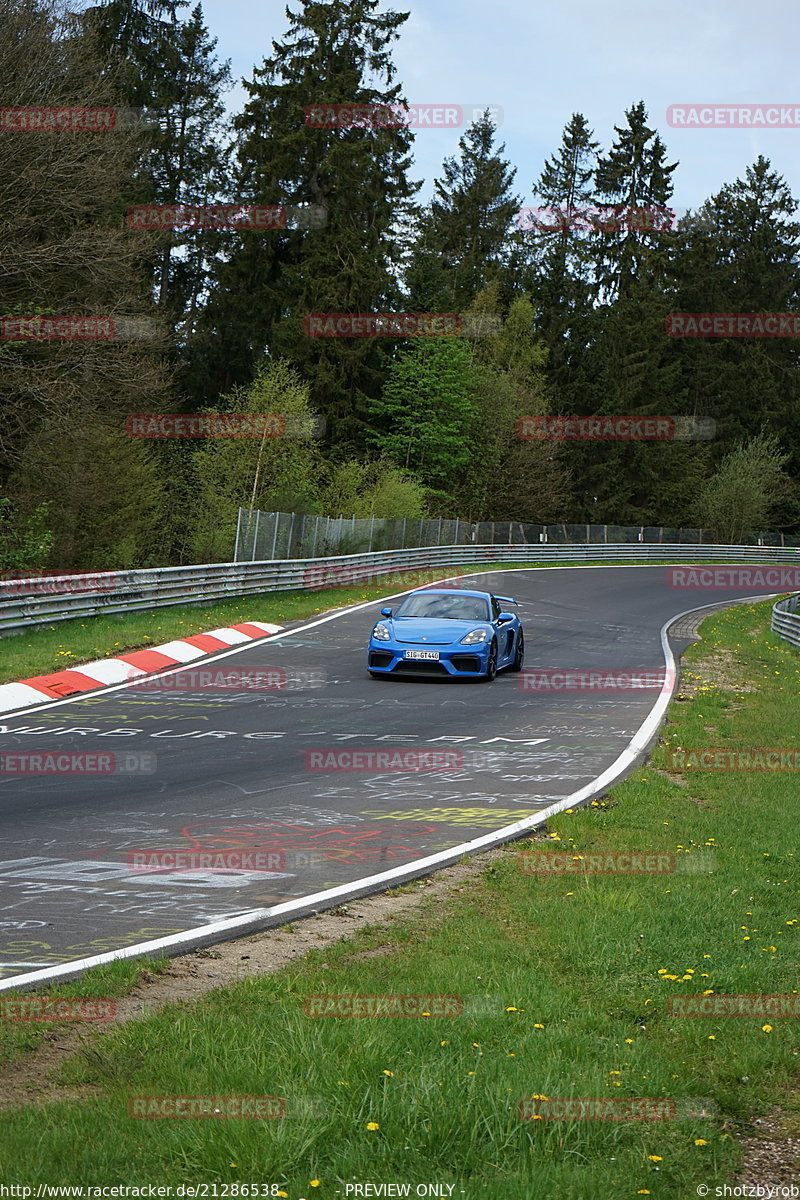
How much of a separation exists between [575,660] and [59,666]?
31.8ft

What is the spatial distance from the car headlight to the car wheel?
0.84 ft

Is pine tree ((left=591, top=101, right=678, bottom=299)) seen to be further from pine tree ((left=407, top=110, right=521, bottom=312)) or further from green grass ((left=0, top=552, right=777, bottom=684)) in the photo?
green grass ((left=0, top=552, right=777, bottom=684))

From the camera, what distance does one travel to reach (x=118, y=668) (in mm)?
17953

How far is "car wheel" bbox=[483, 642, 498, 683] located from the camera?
18828mm

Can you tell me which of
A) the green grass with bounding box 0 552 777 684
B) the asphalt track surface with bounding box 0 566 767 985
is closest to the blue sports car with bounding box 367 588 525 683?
the asphalt track surface with bounding box 0 566 767 985

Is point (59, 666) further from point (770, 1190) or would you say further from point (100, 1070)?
point (770, 1190)

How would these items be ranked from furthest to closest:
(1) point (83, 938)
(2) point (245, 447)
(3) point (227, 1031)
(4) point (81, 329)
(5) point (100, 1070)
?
1. (2) point (245, 447)
2. (4) point (81, 329)
3. (1) point (83, 938)
4. (3) point (227, 1031)
5. (5) point (100, 1070)

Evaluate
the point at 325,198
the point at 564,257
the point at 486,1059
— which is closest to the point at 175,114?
the point at 325,198

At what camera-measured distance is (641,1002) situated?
17.9 feet

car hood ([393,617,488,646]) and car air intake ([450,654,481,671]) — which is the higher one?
car hood ([393,617,488,646])

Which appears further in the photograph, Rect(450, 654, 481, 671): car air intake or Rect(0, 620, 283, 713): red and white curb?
Rect(450, 654, 481, 671): car air intake

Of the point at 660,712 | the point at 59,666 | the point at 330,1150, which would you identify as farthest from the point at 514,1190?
the point at 59,666

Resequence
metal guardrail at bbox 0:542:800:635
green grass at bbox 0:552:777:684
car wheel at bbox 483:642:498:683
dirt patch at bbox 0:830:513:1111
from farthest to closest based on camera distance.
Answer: metal guardrail at bbox 0:542:800:635 < car wheel at bbox 483:642:498:683 < green grass at bbox 0:552:777:684 < dirt patch at bbox 0:830:513:1111

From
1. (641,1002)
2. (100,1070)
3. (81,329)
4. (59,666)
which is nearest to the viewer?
(100,1070)
